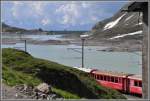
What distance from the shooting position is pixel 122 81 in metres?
29.1

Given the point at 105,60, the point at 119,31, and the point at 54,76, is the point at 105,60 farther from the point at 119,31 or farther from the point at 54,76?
the point at 119,31

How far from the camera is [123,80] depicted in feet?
95.4

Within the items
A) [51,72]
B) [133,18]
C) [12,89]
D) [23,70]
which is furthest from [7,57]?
[133,18]

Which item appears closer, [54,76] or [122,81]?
[54,76]

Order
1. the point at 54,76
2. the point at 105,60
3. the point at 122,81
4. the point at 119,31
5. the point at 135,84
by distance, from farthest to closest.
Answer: the point at 119,31, the point at 105,60, the point at 122,81, the point at 135,84, the point at 54,76

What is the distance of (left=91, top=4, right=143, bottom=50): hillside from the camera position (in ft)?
377

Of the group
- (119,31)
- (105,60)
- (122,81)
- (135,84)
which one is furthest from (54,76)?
(119,31)

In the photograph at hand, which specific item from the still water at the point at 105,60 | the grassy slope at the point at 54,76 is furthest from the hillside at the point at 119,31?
the grassy slope at the point at 54,76

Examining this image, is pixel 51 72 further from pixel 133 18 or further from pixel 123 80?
pixel 133 18

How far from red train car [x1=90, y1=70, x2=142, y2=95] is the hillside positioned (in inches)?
2938

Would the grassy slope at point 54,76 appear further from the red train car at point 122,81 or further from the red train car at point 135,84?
the red train car at point 122,81

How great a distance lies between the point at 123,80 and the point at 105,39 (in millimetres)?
99561

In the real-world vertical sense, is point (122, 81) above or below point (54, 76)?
below

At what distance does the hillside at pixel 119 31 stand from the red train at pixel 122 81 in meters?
74.6
